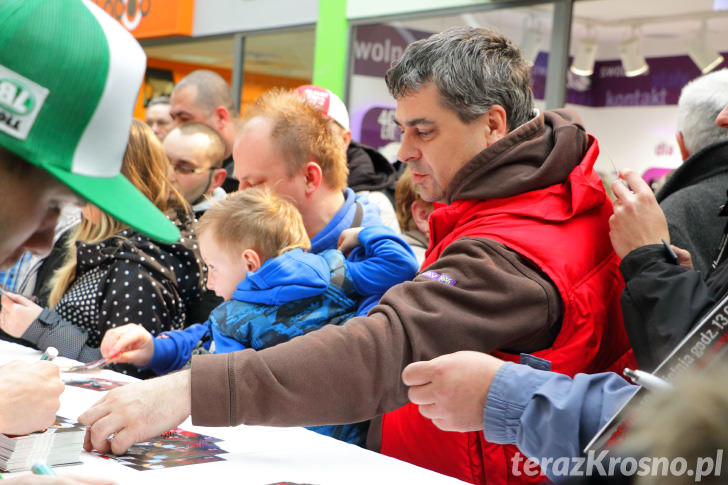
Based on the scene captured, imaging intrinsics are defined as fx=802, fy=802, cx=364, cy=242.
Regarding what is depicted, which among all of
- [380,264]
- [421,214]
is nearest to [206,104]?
[421,214]

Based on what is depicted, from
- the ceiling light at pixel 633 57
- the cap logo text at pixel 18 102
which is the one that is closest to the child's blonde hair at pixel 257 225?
the cap logo text at pixel 18 102

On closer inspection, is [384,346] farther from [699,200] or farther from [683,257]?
[699,200]

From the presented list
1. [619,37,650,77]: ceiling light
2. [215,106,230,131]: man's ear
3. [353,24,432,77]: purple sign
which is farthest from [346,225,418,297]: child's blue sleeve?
[619,37,650,77]: ceiling light

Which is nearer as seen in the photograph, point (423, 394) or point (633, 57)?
point (423, 394)

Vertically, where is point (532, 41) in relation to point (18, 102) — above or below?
above

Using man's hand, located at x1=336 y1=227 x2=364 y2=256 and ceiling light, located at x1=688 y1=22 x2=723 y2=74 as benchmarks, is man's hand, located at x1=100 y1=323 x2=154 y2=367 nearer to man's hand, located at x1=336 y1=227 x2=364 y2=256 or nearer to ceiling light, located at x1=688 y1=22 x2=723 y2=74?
man's hand, located at x1=336 y1=227 x2=364 y2=256

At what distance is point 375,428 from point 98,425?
0.76 m

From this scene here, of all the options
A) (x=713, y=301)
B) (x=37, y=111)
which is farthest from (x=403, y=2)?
(x=37, y=111)

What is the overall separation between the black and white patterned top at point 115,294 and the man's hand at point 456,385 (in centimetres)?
152

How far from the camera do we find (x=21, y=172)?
0.92 metres

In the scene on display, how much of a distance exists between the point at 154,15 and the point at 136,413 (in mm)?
9126

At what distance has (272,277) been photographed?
226cm

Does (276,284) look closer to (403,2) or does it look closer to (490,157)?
(490,157)

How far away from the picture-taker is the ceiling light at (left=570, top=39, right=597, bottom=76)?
6.87 metres
